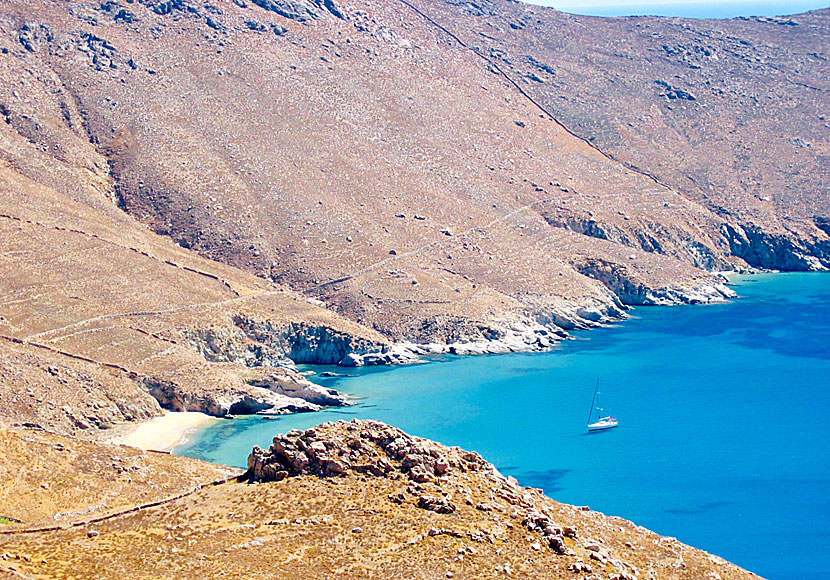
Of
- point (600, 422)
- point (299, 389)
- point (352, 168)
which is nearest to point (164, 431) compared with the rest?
point (299, 389)

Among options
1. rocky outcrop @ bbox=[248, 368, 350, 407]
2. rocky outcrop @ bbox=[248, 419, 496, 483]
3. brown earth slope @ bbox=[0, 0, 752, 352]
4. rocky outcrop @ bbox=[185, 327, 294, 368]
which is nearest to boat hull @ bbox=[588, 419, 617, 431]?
rocky outcrop @ bbox=[248, 368, 350, 407]

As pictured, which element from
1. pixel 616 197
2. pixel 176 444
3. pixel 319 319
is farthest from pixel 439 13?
pixel 176 444

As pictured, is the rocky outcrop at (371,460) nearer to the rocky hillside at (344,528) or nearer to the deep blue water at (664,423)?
the rocky hillside at (344,528)

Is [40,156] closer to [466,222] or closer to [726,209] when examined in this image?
[466,222]

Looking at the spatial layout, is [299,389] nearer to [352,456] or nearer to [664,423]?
[664,423]

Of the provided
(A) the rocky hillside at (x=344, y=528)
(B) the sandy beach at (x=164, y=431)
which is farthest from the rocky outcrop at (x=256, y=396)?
(A) the rocky hillside at (x=344, y=528)
